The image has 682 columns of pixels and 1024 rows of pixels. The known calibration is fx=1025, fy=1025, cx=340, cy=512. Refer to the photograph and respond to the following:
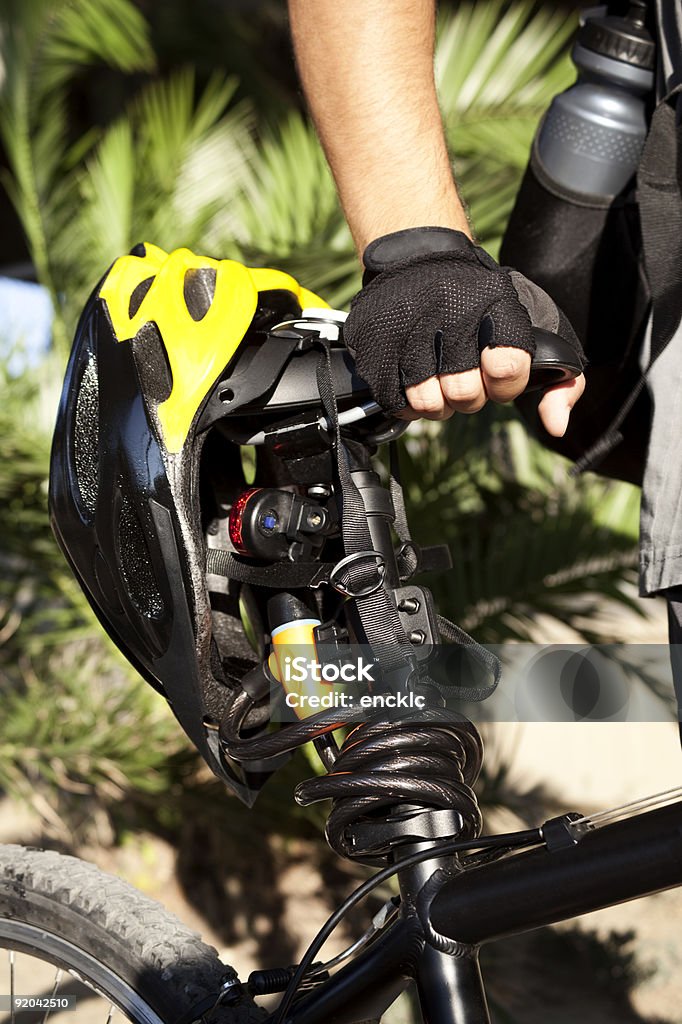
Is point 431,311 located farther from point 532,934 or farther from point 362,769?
point 532,934

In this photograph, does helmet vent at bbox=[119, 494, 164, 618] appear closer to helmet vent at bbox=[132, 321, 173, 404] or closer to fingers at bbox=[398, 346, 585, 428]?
helmet vent at bbox=[132, 321, 173, 404]

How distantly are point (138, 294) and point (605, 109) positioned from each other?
2.02ft

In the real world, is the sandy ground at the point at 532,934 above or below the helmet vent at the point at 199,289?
below

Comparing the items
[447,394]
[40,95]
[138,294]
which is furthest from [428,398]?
[40,95]

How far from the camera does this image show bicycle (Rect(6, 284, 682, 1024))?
2.87 ft

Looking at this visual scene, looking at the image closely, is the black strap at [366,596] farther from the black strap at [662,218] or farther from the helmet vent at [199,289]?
the black strap at [662,218]

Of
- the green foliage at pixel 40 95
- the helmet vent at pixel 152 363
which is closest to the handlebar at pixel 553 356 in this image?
the helmet vent at pixel 152 363

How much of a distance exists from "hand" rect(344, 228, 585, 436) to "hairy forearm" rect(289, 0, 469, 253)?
0.22 ft

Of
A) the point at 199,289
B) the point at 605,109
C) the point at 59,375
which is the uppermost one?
the point at 605,109

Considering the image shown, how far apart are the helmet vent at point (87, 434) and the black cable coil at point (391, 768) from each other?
33 centimetres

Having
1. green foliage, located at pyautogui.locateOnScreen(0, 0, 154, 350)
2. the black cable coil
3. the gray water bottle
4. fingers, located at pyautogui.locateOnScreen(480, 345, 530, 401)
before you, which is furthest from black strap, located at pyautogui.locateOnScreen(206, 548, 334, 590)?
green foliage, located at pyautogui.locateOnScreen(0, 0, 154, 350)

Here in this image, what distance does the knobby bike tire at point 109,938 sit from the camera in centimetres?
105

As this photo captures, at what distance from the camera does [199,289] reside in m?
1.02

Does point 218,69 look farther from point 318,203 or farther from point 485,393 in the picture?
point 485,393
